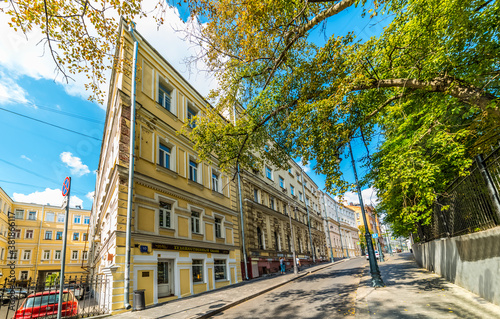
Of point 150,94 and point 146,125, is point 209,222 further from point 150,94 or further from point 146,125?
point 150,94

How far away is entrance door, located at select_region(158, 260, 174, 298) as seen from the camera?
12477 millimetres

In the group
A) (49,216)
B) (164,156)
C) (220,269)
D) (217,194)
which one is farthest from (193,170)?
(49,216)

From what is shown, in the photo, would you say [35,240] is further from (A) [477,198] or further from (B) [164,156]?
(A) [477,198]

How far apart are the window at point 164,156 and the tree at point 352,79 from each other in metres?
4.68

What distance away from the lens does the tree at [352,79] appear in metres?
6.30

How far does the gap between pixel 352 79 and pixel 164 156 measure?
37.2ft

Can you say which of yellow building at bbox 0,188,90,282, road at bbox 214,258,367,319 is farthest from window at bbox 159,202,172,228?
yellow building at bbox 0,188,90,282

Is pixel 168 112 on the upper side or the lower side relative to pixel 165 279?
upper

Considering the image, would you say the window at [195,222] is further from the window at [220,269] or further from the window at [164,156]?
the window at [164,156]

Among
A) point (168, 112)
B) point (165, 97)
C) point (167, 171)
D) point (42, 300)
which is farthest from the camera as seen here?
point (165, 97)

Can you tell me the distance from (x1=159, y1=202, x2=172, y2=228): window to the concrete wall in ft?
40.4

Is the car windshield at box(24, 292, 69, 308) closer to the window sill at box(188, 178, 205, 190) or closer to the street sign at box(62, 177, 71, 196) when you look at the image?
the street sign at box(62, 177, 71, 196)

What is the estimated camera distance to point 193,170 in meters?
17.5

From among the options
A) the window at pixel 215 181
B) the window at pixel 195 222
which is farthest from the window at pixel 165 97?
the window at pixel 195 222
